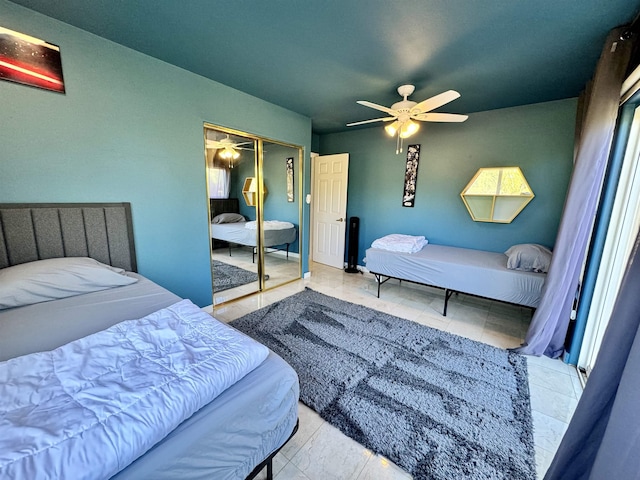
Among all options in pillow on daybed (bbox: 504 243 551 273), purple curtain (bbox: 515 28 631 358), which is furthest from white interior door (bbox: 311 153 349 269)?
purple curtain (bbox: 515 28 631 358)

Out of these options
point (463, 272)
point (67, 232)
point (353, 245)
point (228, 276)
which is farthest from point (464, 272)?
point (67, 232)

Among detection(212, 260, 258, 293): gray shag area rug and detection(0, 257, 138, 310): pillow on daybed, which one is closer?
detection(0, 257, 138, 310): pillow on daybed

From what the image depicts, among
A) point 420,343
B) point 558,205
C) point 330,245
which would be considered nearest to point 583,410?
point 420,343

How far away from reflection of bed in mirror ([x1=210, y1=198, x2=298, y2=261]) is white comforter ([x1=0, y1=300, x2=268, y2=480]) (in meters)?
1.94

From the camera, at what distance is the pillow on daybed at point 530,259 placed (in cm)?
248

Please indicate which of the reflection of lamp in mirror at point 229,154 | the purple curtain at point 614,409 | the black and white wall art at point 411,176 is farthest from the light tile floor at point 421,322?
the reflection of lamp in mirror at point 229,154

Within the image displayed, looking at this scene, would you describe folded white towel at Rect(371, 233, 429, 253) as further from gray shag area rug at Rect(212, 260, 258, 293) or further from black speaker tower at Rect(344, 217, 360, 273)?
gray shag area rug at Rect(212, 260, 258, 293)

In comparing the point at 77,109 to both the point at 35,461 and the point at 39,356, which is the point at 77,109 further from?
the point at 35,461

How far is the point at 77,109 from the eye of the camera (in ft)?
6.09

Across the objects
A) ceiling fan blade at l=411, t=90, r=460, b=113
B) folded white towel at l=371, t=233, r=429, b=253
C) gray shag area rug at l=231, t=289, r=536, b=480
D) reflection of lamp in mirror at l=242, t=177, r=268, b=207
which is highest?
ceiling fan blade at l=411, t=90, r=460, b=113

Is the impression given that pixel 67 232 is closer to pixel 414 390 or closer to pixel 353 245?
pixel 414 390

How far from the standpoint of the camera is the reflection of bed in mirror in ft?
9.89

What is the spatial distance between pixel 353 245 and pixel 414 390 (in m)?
2.91

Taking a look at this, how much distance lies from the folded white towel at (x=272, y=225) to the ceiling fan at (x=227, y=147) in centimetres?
81
